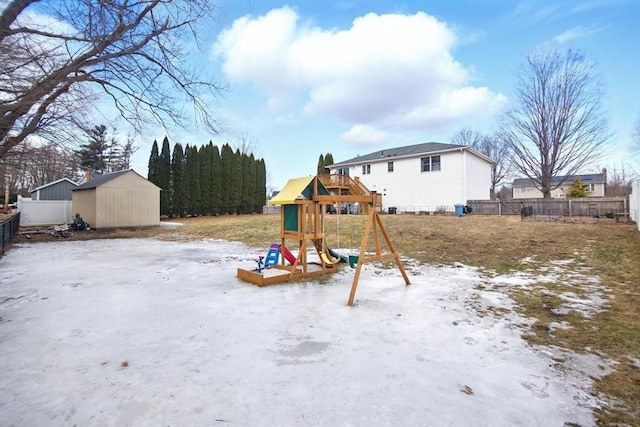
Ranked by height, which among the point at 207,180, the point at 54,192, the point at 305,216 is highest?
the point at 207,180

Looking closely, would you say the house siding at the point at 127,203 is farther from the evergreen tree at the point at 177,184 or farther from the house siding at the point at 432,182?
the house siding at the point at 432,182

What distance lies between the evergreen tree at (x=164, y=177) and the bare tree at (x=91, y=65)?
73.6 feet

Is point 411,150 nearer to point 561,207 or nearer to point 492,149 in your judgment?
point 561,207

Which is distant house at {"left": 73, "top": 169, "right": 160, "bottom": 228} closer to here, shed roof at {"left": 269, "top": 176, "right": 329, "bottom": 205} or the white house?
the white house

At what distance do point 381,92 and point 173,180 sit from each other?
20.1 meters

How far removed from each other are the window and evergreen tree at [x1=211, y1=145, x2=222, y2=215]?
18.7m

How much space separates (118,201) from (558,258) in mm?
22851

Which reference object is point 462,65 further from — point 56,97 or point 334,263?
point 56,97

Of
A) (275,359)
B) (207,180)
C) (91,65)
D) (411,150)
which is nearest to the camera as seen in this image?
(275,359)

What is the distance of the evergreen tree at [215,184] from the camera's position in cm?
3086

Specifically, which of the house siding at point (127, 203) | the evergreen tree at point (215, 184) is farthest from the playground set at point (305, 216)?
the evergreen tree at point (215, 184)

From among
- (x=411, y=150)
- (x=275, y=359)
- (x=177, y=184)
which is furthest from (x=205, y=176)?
(x=275, y=359)

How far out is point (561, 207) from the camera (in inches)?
807

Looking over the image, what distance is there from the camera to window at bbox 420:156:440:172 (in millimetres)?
24672
